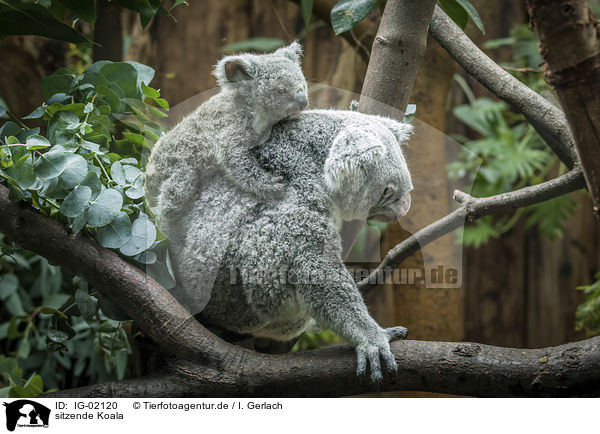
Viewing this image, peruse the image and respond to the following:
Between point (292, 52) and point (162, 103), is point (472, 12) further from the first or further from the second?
point (162, 103)

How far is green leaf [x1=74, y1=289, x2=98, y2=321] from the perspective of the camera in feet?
5.60

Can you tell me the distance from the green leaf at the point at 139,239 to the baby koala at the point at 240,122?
113 mm

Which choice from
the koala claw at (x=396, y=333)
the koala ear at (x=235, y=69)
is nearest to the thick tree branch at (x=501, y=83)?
the koala ear at (x=235, y=69)

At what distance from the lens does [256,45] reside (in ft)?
4.91

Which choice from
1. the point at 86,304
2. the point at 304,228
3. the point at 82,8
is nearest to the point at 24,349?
the point at 86,304

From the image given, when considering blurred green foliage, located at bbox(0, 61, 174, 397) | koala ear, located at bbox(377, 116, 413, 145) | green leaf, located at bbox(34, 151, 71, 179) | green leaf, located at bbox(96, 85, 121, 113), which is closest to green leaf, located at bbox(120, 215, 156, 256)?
blurred green foliage, located at bbox(0, 61, 174, 397)

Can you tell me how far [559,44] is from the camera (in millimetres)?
968

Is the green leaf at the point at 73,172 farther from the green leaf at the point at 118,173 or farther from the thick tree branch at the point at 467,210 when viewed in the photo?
the thick tree branch at the point at 467,210

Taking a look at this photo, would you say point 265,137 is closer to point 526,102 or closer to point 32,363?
point 526,102

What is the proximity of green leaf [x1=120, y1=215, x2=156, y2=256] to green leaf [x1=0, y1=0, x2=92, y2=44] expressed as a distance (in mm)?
683

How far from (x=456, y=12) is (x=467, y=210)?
634 mm

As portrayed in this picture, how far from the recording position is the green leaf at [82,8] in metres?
1.67

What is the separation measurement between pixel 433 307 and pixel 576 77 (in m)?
0.78
